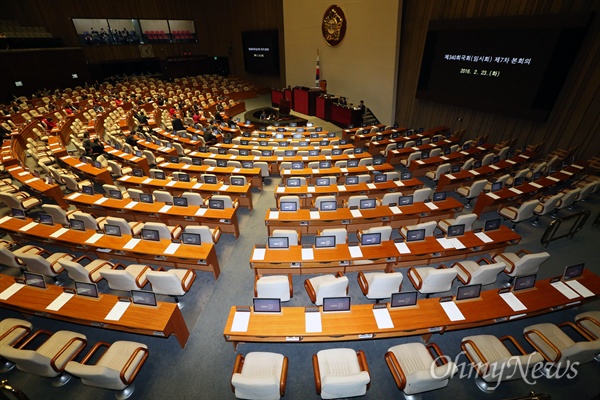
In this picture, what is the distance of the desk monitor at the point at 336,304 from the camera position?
4703 millimetres

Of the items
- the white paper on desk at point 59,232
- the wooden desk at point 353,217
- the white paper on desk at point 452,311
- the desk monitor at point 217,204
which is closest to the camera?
the white paper on desk at point 452,311

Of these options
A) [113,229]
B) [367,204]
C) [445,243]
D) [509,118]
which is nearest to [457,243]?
[445,243]

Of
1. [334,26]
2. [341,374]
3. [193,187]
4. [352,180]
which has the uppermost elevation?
[334,26]

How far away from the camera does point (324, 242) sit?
6168 mm

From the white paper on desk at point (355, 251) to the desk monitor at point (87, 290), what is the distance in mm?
4855

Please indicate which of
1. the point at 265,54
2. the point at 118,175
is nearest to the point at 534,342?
the point at 118,175

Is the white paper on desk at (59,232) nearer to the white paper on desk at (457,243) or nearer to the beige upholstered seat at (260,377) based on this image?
the beige upholstered seat at (260,377)

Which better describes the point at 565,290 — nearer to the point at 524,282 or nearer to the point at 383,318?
the point at 524,282

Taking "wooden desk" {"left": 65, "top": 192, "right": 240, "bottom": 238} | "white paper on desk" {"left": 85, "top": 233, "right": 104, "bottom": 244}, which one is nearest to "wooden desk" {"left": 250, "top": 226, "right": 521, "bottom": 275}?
"wooden desk" {"left": 65, "top": 192, "right": 240, "bottom": 238}

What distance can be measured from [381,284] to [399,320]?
0.76 meters

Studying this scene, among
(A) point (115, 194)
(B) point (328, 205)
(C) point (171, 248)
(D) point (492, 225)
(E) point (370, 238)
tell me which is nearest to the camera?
(E) point (370, 238)

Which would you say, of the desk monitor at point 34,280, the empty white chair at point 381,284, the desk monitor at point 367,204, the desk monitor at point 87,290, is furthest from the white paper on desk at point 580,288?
the desk monitor at point 34,280

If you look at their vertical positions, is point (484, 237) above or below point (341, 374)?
above

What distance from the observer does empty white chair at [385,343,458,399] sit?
12.1ft
